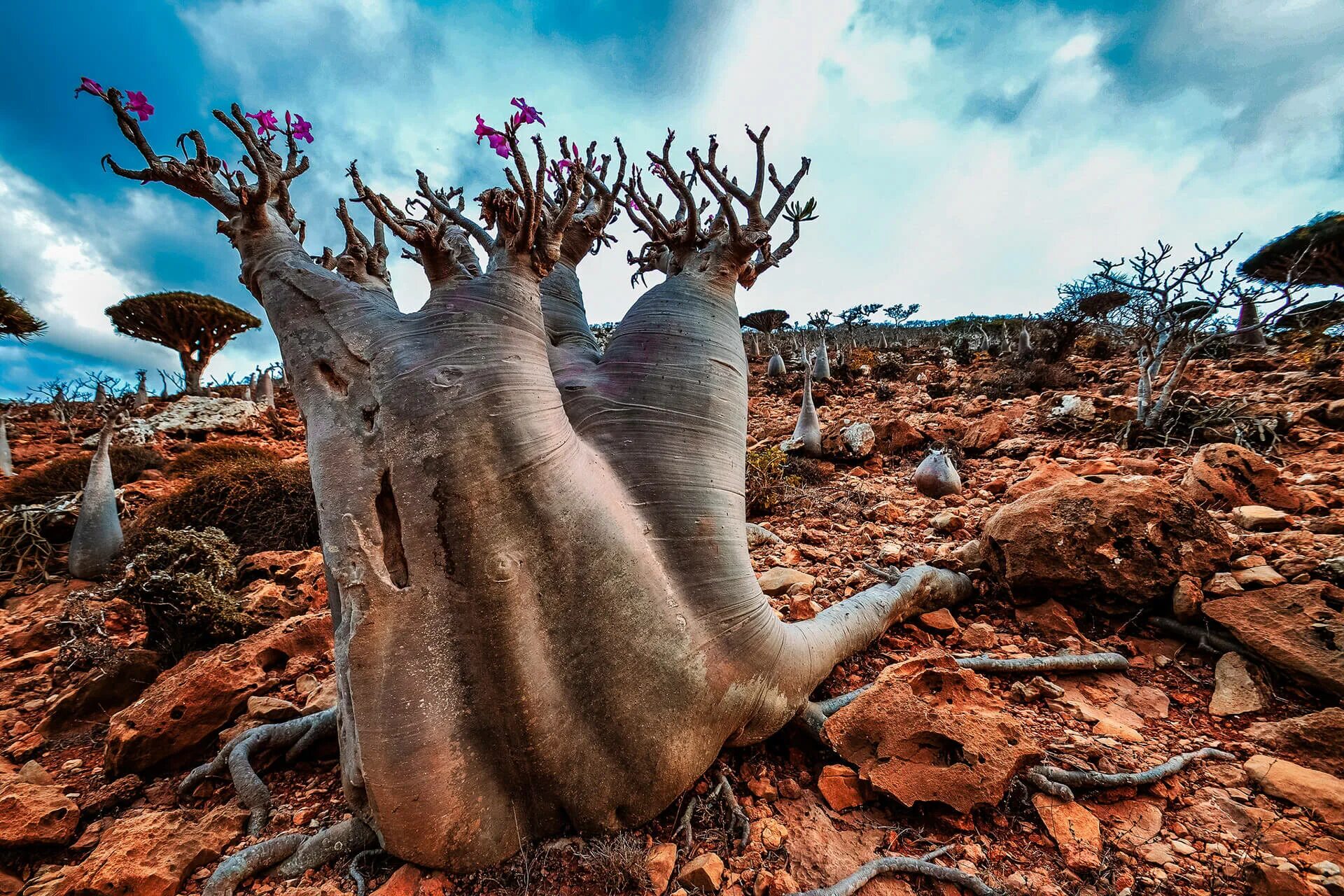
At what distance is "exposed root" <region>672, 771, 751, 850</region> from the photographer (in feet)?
5.32

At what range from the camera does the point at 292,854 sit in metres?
1.63

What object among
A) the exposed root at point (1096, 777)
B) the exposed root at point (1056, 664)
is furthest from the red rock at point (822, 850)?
the exposed root at point (1056, 664)

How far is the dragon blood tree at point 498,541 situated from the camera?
147 centimetres

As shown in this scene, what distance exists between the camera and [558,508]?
62.1 inches

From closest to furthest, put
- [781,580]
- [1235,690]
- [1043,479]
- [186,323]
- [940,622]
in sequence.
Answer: [1235,690], [940,622], [781,580], [1043,479], [186,323]

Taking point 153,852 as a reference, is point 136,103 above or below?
above

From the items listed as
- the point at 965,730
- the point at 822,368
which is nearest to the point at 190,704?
the point at 965,730

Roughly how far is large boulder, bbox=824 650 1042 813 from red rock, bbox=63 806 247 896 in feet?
6.98

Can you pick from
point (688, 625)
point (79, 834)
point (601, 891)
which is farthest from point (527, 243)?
point (79, 834)

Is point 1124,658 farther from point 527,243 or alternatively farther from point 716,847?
point 527,243

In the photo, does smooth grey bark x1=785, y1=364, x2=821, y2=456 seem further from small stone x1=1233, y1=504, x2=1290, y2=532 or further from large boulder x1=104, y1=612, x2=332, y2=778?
large boulder x1=104, y1=612, x2=332, y2=778

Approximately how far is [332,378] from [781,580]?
262 cm

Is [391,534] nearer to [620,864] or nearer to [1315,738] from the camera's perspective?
[620,864]

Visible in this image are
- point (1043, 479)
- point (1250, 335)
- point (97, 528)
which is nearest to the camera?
point (1043, 479)
